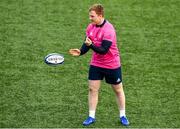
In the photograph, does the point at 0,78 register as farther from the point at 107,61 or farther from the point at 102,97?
the point at 107,61

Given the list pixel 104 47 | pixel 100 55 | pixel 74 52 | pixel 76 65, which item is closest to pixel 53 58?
pixel 74 52

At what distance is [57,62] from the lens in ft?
23.2

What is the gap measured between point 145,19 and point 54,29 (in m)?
1.95

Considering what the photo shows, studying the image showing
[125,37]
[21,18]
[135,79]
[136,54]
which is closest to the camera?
[135,79]

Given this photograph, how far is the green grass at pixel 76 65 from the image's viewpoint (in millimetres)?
7301

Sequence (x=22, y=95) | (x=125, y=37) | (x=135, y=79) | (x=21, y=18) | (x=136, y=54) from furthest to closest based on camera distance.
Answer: (x=21, y=18) → (x=125, y=37) → (x=136, y=54) → (x=135, y=79) → (x=22, y=95)

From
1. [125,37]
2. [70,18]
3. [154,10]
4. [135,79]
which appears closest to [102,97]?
[135,79]

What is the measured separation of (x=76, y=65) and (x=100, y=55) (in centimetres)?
214

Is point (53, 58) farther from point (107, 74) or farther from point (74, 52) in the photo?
point (107, 74)

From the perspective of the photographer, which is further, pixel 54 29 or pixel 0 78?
pixel 54 29

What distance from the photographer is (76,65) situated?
8820 mm

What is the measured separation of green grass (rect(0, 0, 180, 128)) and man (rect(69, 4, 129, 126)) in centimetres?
34

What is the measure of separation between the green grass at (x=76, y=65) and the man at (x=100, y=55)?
34 cm

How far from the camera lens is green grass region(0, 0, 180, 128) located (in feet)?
24.0
